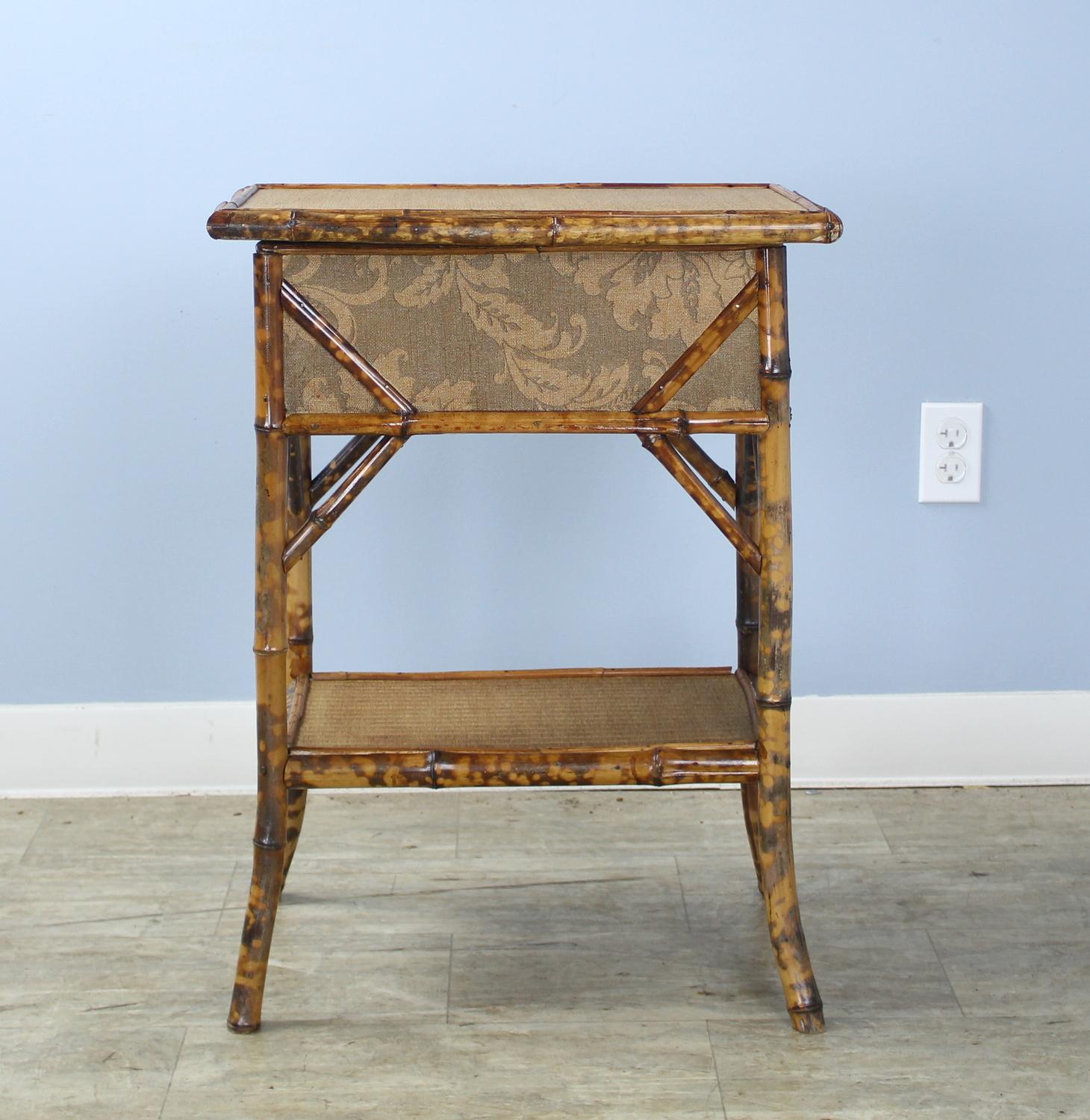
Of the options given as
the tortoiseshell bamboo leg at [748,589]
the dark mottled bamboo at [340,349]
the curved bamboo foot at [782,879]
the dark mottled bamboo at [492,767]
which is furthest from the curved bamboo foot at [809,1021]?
the dark mottled bamboo at [340,349]

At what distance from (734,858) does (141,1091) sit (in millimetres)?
697

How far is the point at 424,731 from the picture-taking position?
1.27 m

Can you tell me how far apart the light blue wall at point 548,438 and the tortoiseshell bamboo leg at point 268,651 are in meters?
0.51

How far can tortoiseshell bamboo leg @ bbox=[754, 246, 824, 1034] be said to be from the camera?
1.15m

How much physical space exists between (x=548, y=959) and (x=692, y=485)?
1.69 ft

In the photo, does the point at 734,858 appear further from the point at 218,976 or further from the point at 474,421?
the point at 474,421

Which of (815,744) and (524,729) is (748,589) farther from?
(815,744)

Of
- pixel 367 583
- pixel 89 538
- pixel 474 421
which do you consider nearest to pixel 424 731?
pixel 474 421

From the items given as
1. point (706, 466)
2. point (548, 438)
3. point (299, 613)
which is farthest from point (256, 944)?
point (548, 438)

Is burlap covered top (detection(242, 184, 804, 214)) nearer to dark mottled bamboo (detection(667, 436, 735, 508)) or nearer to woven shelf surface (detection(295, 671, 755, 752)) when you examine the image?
dark mottled bamboo (detection(667, 436, 735, 508))

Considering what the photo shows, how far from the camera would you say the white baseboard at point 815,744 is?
5.71 ft

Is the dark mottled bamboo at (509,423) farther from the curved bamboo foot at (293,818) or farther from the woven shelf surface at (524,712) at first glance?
the curved bamboo foot at (293,818)

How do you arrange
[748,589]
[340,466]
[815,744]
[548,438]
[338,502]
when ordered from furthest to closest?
1. [815,744]
2. [548,438]
3. [748,589]
4. [340,466]
5. [338,502]

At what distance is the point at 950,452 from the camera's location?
1.69 m
